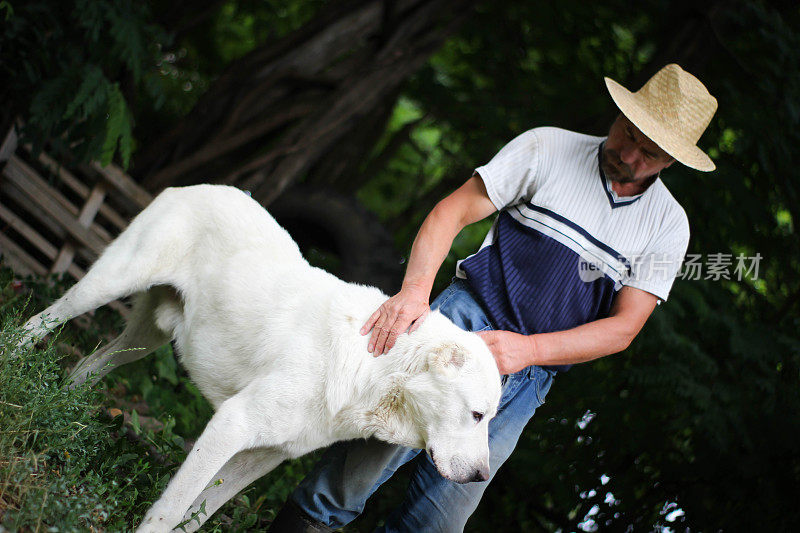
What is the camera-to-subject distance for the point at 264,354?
3.02m

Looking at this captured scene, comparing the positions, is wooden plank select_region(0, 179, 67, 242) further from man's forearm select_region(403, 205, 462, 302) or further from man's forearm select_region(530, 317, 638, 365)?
man's forearm select_region(530, 317, 638, 365)

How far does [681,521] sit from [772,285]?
1.98 meters

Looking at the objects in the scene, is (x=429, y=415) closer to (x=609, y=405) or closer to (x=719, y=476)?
(x=609, y=405)

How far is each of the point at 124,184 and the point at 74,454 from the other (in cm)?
340

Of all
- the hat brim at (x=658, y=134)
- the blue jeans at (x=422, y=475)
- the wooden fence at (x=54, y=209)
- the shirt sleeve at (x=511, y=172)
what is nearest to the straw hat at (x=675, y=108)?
the hat brim at (x=658, y=134)

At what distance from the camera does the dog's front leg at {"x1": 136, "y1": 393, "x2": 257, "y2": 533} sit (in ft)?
9.09

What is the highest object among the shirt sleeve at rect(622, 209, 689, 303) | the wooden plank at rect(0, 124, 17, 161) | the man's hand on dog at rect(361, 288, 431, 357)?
the wooden plank at rect(0, 124, 17, 161)

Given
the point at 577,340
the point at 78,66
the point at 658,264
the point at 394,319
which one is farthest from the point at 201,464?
the point at 78,66

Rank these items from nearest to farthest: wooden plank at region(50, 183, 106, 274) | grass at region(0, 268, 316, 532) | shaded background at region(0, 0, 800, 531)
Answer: grass at region(0, 268, 316, 532)
shaded background at region(0, 0, 800, 531)
wooden plank at region(50, 183, 106, 274)

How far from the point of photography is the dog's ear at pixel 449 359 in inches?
108

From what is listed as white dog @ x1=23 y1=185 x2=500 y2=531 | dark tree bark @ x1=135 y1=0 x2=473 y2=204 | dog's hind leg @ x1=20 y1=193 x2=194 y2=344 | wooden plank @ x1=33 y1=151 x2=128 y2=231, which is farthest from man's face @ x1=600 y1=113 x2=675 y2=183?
Answer: wooden plank @ x1=33 y1=151 x2=128 y2=231

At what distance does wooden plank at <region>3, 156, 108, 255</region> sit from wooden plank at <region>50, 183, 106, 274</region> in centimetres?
7

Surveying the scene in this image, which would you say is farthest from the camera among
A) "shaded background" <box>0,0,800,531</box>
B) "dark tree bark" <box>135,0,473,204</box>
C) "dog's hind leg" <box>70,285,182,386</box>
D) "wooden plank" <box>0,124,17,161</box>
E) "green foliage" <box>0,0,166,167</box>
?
"dark tree bark" <box>135,0,473,204</box>

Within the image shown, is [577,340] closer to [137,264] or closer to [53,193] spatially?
[137,264]
